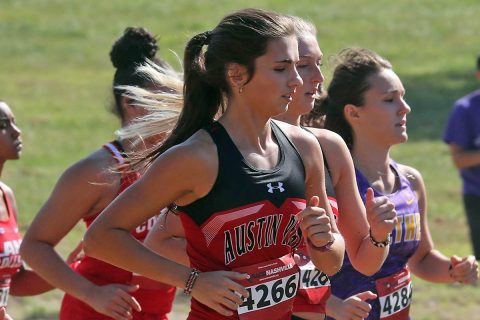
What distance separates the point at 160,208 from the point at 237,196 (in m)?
0.25

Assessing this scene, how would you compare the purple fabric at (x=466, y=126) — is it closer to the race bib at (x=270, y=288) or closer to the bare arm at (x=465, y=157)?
the bare arm at (x=465, y=157)

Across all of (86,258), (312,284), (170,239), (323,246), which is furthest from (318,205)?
(86,258)

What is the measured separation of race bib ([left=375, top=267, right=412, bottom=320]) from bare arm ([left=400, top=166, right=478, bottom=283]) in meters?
0.23

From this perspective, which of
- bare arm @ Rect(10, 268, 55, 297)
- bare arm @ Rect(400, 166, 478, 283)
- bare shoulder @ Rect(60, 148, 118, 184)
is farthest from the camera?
bare arm @ Rect(10, 268, 55, 297)

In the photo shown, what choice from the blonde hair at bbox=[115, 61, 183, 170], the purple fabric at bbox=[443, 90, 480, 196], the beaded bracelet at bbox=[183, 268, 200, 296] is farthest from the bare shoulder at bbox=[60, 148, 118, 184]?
the purple fabric at bbox=[443, 90, 480, 196]

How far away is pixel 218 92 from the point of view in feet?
12.5

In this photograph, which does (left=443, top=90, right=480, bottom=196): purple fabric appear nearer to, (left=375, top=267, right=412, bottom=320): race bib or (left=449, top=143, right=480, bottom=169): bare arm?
(left=449, top=143, right=480, bottom=169): bare arm

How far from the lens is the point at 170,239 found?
4.59 m

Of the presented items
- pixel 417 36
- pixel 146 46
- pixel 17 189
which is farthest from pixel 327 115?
pixel 417 36

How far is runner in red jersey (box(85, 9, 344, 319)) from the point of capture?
11.7 feet

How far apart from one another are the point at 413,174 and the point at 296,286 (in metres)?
1.50

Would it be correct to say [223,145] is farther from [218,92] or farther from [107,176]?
[107,176]

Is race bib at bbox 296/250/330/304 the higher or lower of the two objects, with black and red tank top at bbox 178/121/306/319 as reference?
lower

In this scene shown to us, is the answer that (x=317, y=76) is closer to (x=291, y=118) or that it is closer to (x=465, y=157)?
(x=291, y=118)
